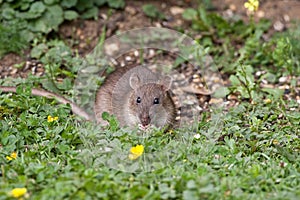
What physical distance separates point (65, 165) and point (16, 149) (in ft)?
1.85

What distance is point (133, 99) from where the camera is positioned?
6754 millimetres

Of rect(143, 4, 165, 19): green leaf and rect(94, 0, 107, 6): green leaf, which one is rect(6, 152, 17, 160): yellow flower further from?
rect(143, 4, 165, 19): green leaf

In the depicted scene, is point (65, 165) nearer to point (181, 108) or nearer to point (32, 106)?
point (32, 106)

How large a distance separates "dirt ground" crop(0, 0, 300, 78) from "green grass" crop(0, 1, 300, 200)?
35 centimetres

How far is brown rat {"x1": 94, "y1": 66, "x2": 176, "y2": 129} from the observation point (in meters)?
6.63

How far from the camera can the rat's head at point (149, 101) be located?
656 cm

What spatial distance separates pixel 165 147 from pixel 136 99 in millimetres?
958

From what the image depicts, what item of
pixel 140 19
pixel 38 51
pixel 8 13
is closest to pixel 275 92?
pixel 140 19

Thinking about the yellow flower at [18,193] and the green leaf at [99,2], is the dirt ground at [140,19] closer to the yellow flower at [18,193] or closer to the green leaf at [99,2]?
the green leaf at [99,2]

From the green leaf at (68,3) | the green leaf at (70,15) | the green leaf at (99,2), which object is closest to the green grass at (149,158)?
the green leaf at (70,15)

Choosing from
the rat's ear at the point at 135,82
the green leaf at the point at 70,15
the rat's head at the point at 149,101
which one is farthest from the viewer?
the green leaf at the point at 70,15

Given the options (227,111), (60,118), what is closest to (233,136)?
(227,111)

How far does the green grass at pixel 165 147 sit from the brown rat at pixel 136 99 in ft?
1.11

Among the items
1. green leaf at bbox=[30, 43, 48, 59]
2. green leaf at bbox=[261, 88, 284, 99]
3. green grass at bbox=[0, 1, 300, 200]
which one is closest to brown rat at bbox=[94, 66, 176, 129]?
green grass at bbox=[0, 1, 300, 200]
